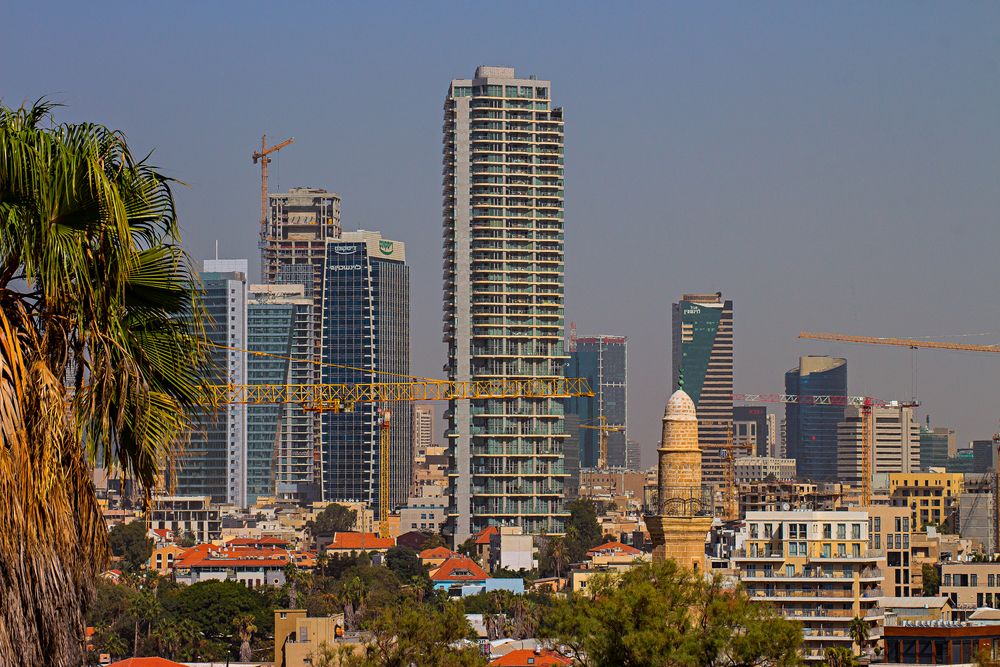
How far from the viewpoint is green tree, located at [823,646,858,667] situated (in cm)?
7156

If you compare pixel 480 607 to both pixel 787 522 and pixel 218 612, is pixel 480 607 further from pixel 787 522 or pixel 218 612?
pixel 787 522

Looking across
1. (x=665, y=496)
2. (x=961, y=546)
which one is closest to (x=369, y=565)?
(x=961, y=546)

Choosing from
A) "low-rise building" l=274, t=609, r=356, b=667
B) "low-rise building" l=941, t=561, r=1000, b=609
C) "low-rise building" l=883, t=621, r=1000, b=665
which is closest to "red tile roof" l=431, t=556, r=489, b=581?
"low-rise building" l=941, t=561, r=1000, b=609

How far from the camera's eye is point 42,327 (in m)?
13.4

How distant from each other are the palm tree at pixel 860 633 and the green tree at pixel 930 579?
4344 cm

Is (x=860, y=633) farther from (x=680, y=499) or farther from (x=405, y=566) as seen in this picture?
(x=405, y=566)

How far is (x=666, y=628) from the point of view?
40562 millimetres

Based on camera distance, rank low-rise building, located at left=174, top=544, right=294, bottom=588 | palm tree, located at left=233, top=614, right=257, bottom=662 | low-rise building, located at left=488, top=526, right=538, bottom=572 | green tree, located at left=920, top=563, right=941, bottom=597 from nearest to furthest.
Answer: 1. green tree, located at left=920, top=563, right=941, bottom=597
2. palm tree, located at left=233, top=614, right=257, bottom=662
3. low-rise building, located at left=174, top=544, right=294, bottom=588
4. low-rise building, located at left=488, top=526, right=538, bottom=572

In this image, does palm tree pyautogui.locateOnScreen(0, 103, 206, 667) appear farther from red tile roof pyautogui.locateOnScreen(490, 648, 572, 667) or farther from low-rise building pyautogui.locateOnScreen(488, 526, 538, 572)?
low-rise building pyautogui.locateOnScreen(488, 526, 538, 572)

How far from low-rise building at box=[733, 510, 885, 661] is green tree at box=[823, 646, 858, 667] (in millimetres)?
6753

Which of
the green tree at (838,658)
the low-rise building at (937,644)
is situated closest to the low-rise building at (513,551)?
the green tree at (838,658)

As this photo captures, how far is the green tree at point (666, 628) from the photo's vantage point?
3972cm

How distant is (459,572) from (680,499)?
360 ft

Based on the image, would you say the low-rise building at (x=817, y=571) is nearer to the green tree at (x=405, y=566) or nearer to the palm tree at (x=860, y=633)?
the palm tree at (x=860, y=633)
